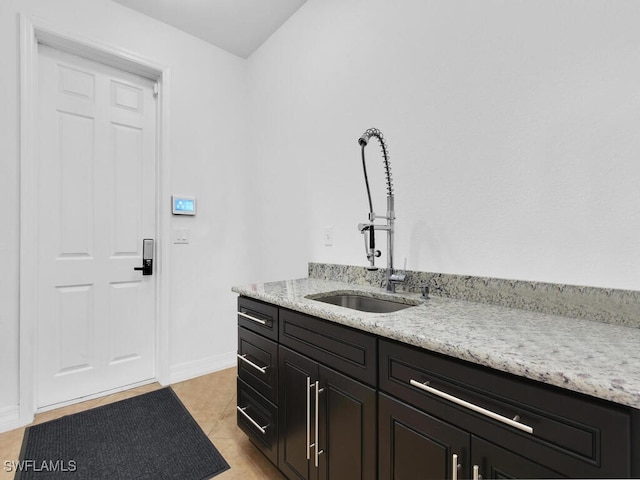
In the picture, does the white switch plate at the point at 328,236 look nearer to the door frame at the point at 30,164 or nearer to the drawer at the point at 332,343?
the drawer at the point at 332,343

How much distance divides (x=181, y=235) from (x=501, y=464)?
234cm

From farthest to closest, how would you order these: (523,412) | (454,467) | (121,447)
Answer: (121,447) < (454,467) < (523,412)

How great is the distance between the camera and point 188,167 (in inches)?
98.2

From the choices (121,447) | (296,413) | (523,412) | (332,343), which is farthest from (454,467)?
(121,447)

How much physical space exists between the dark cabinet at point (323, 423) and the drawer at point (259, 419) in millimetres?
57

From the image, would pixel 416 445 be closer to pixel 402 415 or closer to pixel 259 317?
pixel 402 415

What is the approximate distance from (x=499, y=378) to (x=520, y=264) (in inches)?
25.6

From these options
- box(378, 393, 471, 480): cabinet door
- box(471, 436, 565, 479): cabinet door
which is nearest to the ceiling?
box(378, 393, 471, 480): cabinet door

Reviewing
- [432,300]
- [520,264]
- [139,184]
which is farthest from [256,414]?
[139,184]

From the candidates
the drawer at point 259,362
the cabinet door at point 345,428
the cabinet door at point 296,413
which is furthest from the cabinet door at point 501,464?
the drawer at point 259,362

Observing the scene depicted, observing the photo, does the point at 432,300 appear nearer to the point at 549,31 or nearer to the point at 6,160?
the point at 549,31

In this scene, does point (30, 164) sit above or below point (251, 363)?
above

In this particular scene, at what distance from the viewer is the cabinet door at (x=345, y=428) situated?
3.28 feet

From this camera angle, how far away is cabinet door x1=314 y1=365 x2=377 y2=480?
3.28 ft
